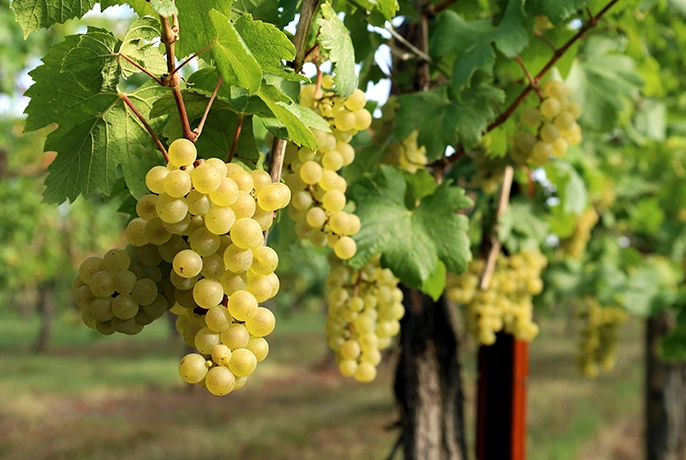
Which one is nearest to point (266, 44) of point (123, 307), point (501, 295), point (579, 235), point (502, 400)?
point (123, 307)

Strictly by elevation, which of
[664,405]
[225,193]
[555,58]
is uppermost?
[555,58]

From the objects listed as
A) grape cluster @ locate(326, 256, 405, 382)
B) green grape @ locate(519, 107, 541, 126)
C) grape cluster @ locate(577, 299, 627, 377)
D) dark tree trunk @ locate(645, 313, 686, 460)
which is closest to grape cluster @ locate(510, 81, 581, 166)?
green grape @ locate(519, 107, 541, 126)

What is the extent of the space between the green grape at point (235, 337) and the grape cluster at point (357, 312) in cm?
52

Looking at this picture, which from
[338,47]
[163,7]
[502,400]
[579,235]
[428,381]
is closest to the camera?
[163,7]

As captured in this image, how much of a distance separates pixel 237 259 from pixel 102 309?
0.58 feet

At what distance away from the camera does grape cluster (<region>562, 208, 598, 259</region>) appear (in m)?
3.42

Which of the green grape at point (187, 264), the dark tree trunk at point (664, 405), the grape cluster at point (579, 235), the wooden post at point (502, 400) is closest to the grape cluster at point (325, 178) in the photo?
the green grape at point (187, 264)

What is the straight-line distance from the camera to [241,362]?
2.25ft

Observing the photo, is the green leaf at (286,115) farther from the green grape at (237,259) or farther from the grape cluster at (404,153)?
the grape cluster at (404,153)

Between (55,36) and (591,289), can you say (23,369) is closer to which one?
(55,36)

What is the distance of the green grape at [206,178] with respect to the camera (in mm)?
650

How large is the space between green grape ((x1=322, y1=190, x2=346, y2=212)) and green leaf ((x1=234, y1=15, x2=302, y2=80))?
271 mm

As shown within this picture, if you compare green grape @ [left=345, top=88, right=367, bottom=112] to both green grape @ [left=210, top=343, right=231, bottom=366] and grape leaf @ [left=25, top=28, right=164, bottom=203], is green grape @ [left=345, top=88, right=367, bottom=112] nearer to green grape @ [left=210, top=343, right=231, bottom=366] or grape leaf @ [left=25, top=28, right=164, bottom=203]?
grape leaf @ [left=25, top=28, right=164, bottom=203]

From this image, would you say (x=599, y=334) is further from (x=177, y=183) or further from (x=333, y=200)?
(x=177, y=183)
